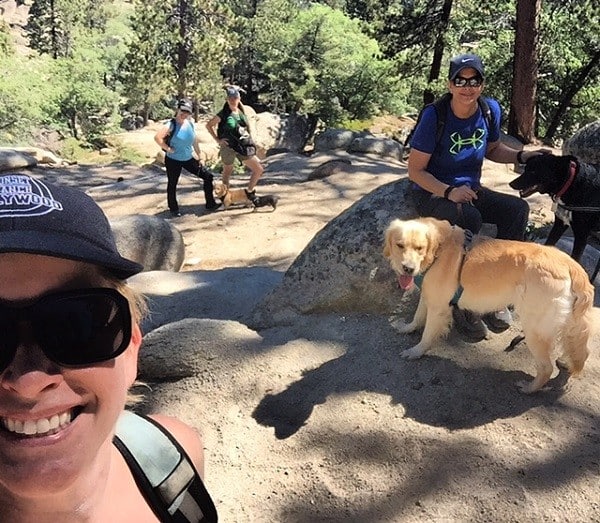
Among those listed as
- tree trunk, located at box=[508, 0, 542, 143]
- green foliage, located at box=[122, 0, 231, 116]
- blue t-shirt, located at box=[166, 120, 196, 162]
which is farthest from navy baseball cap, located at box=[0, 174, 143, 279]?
green foliage, located at box=[122, 0, 231, 116]

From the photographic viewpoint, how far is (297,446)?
3.43m

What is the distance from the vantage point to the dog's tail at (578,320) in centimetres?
333

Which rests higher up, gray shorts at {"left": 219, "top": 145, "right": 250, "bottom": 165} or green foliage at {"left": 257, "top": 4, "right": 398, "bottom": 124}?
green foliage at {"left": 257, "top": 4, "right": 398, "bottom": 124}

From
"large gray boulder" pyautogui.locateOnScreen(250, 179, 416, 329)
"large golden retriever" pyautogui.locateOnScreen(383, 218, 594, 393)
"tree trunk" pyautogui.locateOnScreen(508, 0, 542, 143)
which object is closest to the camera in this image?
"large golden retriever" pyautogui.locateOnScreen(383, 218, 594, 393)

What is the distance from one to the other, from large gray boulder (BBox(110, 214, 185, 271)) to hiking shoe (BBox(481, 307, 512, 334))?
4.88 m

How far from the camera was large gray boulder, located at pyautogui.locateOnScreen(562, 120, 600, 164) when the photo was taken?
23.6 feet

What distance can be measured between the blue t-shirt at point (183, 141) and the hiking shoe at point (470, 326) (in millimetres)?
6446

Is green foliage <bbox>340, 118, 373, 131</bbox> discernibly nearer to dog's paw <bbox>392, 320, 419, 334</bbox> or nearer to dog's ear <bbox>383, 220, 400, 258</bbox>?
dog's paw <bbox>392, 320, 419, 334</bbox>

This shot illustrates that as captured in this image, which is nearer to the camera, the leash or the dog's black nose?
the dog's black nose

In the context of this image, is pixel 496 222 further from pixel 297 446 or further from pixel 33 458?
pixel 33 458

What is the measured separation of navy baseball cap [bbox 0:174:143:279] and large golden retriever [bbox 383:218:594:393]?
2546 mm

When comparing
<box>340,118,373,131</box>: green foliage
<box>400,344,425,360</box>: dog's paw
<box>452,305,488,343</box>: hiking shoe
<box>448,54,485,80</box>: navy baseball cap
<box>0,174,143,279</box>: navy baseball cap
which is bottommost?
<box>340,118,373,131</box>: green foliage

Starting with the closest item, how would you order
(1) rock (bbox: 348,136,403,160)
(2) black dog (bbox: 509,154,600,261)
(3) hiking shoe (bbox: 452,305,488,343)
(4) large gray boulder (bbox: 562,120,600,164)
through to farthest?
(3) hiking shoe (bbox: 452,305,488,343), (2) black dog (bbox: 509,154,600,261), (4) large gray boulder (bbox: 562,120,600,164), (1) rock (bbox: 348,136,403,160)

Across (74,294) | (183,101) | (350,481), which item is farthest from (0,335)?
(183,101)
